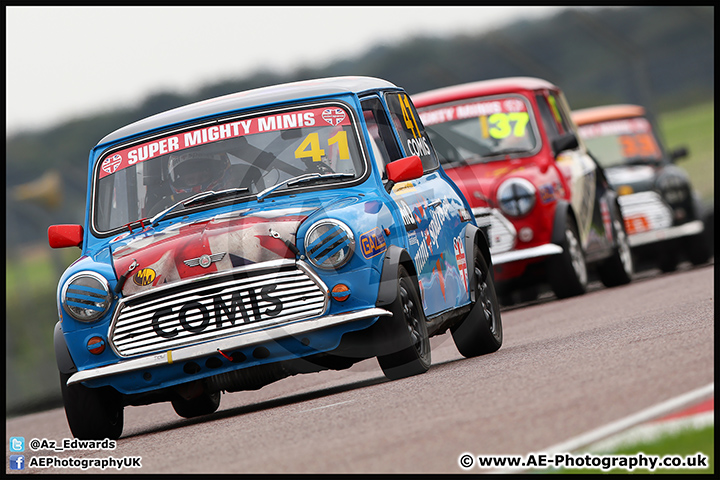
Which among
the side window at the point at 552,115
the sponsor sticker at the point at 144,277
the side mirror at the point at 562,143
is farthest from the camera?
the side window at the point at 552,115

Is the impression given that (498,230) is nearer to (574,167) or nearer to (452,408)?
(574,167)

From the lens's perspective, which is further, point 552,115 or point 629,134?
point 629,134

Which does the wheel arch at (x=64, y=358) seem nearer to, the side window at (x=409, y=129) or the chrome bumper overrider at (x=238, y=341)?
the chrome bumper overrider at (x=238, y=341)

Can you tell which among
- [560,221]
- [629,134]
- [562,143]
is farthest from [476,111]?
[629,134]

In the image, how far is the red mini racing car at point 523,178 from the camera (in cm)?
1289

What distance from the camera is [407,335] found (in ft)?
24.0

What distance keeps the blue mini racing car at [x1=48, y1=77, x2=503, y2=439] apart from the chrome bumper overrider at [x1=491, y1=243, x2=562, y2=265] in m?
4.00

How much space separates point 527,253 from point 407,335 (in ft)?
18.5

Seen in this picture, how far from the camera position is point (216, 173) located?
8.02 m

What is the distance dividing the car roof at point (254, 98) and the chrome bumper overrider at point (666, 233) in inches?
310

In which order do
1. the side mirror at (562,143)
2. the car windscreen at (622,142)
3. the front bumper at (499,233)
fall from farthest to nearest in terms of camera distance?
the car windscreen at (622,142) → the side mirror at (562,143) → the front bumper at (499,233)

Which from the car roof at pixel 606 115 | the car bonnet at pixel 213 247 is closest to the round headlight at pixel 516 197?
the car roof at pixel 606 115

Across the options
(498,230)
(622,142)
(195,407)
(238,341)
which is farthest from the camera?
(622,142)

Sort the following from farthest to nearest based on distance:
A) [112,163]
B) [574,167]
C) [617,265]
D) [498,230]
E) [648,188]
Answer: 1. [648,188]
2. [617,265]
3. [574,167]
4. [498,230]
5. [112,163]
